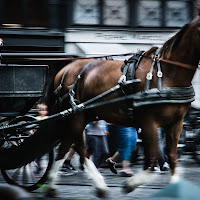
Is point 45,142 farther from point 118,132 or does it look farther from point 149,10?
point 149,10

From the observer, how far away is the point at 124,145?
28.0 feet

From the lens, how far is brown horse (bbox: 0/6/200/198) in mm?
5355

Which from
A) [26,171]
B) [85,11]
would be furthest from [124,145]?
[85,11]

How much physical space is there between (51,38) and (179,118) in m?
10.6

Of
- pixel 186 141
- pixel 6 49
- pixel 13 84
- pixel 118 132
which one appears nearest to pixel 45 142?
pixel 13 84

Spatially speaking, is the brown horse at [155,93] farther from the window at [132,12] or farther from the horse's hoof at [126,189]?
the window at [132,12]

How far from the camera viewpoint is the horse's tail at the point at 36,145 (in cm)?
620

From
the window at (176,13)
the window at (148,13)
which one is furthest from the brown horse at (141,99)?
the window at (176,13)

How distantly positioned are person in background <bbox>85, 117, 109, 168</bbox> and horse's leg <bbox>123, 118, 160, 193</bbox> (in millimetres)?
2654

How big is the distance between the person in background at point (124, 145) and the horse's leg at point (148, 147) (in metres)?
2.66

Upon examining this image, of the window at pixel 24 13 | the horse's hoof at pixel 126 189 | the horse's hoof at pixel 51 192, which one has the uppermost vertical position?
the window at pixel 24 13

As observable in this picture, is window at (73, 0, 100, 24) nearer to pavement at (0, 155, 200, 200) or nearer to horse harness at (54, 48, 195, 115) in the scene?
pavement at (0, 155, 200, 200)

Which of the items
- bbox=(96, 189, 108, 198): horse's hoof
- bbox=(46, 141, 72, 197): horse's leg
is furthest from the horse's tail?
bbox=(96, 189, 108, 198): horse's hoof

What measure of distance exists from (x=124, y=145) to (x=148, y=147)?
3.04 metres
